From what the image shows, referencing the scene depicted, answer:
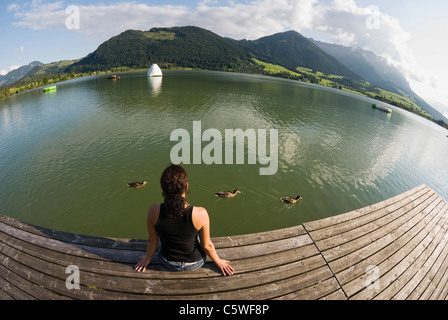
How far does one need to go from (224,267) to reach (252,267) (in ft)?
2.64

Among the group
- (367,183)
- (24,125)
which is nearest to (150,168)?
(367,183)

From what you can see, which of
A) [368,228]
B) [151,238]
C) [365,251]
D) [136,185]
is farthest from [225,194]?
[151,238]

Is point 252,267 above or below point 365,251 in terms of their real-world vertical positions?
above

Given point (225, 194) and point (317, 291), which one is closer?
point (317, 291)

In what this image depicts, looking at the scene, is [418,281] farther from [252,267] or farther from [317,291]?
[252,267]

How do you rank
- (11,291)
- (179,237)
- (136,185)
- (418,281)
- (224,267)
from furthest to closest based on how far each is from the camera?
(136,185) < (418,281) < (224,267) < (11,291) < (179,237)

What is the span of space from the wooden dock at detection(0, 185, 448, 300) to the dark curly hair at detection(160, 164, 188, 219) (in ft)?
6.42

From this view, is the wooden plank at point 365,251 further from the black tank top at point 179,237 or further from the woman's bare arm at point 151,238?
the woman's bare arm at point 151,238

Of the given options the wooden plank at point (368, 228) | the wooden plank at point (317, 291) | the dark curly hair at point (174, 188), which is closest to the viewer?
the dark curly hair at point (174, 188)

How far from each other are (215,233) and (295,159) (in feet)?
42.8

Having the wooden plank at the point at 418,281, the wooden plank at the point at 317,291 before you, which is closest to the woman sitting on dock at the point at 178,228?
the wooden plank at the point at 317,291

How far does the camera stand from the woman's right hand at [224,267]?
470 cm

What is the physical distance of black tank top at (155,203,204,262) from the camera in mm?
3934

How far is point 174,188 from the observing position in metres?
3.73
